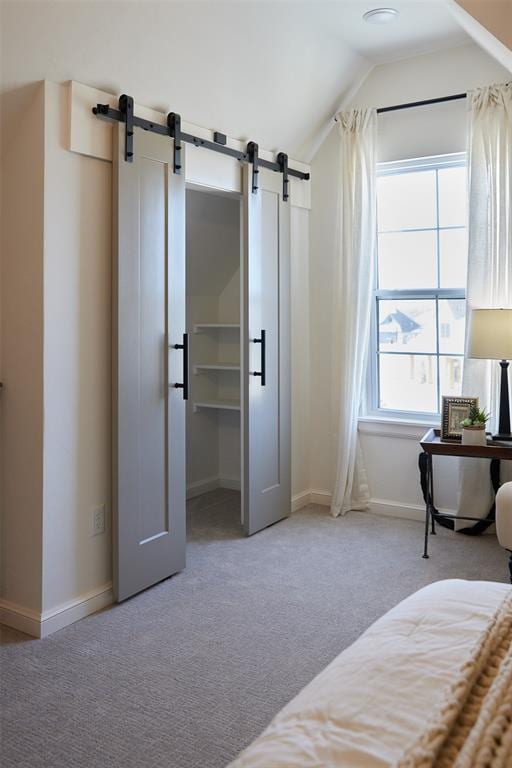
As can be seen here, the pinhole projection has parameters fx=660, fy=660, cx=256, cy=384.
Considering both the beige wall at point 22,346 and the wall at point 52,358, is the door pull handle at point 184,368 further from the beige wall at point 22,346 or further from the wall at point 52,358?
the beige wall at point 22,346

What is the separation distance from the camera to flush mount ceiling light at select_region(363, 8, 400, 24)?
11.4ft

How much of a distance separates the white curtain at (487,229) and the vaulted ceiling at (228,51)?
487 mm

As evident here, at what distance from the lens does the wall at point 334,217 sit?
3.97 metres

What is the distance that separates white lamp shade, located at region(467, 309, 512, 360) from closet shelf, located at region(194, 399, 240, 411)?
1.85 meters

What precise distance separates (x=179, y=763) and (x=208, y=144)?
9.32 feet

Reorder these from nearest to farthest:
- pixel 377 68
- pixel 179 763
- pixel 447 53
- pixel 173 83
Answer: pixel 179 763, pixel 173 83, pixel 447 53, pixel 377 68

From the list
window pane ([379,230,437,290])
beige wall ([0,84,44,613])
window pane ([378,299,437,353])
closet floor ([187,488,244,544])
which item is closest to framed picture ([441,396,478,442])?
window pane ([378,299,437,353])

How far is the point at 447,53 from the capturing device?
3.95m

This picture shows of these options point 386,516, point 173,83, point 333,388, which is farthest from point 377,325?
point 173,83

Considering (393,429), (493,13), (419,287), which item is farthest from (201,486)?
(493,13)

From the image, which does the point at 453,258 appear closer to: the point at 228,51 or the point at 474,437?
the point at 474,437

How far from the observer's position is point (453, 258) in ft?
13.6

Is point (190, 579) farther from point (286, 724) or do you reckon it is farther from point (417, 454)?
point (286, 724)

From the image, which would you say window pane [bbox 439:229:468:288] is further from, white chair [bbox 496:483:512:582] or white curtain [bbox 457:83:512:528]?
white chair [bbox 496:483:512:582]
